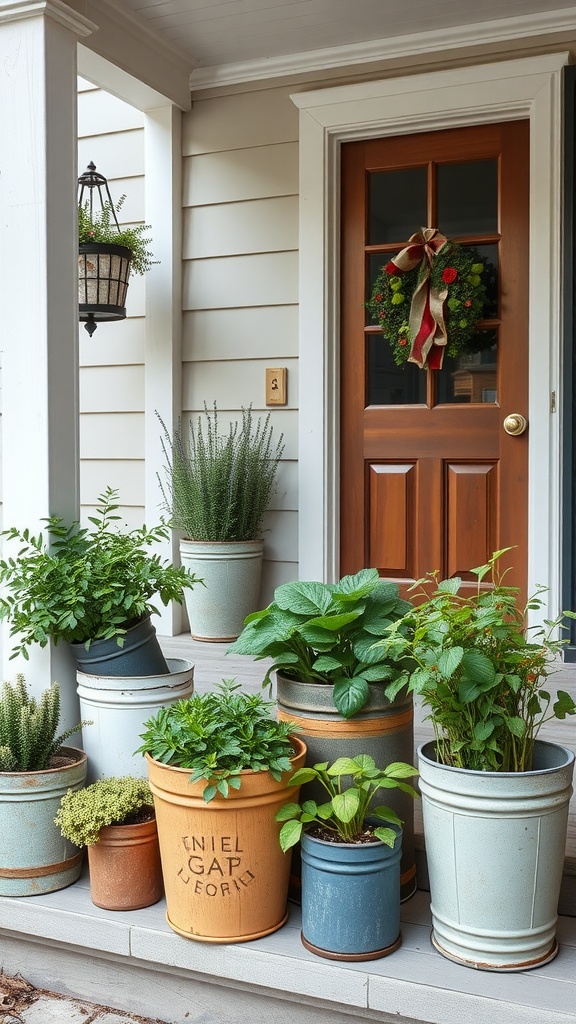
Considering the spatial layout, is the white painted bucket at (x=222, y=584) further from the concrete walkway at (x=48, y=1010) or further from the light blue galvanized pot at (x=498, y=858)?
the light blue galvanized pot at (x=498, y=858)

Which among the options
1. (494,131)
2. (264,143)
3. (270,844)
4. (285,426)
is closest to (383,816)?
(270,844)

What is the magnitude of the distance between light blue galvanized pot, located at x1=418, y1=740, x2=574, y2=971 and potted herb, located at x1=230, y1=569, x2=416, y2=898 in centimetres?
18

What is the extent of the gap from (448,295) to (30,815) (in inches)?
88.3

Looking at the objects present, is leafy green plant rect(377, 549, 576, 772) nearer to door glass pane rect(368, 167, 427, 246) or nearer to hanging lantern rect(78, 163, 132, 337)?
door glass pane rect(368, 167, 427, 246)

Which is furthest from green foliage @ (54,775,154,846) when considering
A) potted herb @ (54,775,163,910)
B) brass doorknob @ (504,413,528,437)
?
brass doorknob @ (504,413,528,437)

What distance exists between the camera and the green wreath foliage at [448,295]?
3.30 metres

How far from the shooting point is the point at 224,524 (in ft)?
11.7

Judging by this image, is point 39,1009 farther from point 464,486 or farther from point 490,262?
point 490,262

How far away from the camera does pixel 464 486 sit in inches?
136

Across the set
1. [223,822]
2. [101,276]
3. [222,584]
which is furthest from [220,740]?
[101,276]

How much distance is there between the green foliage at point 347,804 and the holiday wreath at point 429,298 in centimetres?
199

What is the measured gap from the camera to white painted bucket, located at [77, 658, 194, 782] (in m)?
2.06

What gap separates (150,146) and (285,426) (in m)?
1.28

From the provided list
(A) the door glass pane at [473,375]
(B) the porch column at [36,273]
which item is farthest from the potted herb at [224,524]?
(B) the porch column at [36,273]
